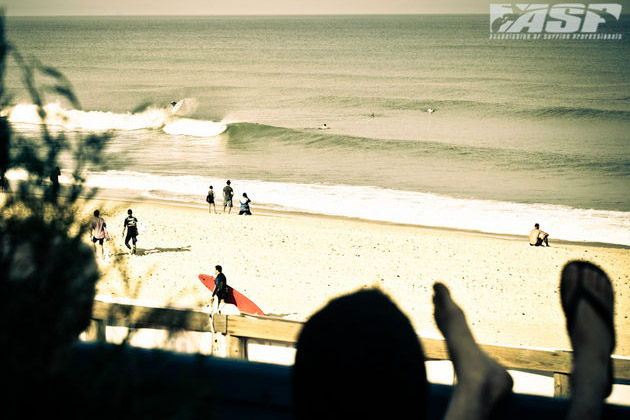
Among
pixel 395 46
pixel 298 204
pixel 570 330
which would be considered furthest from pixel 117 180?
pixel 395 46

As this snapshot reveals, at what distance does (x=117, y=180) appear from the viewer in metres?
22.9

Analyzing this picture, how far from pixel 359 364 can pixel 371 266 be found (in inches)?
500

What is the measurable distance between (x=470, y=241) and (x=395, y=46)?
291 feet

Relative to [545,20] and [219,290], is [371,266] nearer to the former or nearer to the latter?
[219,290]

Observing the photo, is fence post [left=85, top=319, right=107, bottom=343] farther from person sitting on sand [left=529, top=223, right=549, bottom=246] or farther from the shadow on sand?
person sitting on sand [left=529, top=223, right=549, bottom=246]

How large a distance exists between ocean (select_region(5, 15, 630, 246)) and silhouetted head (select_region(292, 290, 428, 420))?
52 cm

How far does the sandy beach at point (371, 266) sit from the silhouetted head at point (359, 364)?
855 cm

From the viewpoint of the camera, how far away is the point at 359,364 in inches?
33.1

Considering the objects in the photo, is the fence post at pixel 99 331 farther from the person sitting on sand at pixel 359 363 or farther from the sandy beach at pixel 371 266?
the sandy beach at pixel 371 266

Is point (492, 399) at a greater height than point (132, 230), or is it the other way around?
point (492, 399)

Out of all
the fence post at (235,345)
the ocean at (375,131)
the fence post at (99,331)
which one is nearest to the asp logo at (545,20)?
the ocean at (375,131)

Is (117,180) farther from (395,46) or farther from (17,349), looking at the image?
(395,46)

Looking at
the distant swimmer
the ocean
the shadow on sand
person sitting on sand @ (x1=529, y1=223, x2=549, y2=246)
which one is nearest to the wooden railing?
the ocean

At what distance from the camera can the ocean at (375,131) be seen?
64.4ft
